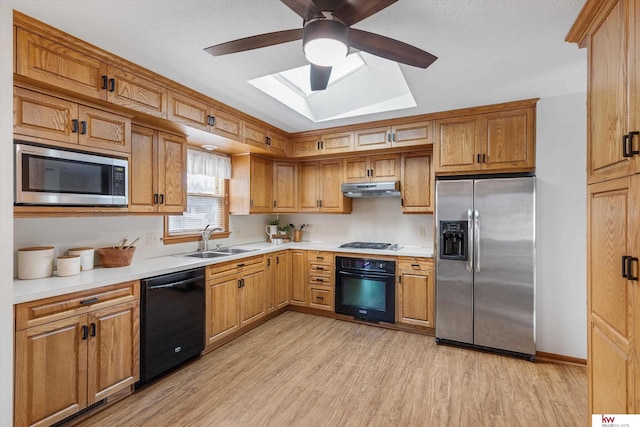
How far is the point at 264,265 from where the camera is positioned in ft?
12.2

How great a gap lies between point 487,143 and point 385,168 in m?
1.18

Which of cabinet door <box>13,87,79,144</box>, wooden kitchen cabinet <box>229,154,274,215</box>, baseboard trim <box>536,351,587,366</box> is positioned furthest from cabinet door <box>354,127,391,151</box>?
cabinet door <box>13,87,79,144</box>

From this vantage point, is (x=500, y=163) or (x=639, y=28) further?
(x=500, y=163)

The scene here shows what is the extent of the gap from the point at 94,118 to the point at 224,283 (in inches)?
70.7

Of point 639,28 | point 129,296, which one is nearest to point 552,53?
point 639,28

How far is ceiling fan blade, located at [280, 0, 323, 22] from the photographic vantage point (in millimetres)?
1329

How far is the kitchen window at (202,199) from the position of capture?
337 cm

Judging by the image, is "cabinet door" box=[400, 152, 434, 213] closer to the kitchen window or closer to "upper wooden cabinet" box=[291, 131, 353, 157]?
"upper wooden cabinet" box=[291, 131, 353, 157]

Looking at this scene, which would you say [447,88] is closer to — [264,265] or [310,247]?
[310,247]

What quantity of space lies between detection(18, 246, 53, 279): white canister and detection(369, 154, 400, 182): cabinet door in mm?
3257

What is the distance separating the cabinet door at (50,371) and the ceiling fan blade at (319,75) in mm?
2160

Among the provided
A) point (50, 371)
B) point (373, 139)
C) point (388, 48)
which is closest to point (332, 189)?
point (373, 139)

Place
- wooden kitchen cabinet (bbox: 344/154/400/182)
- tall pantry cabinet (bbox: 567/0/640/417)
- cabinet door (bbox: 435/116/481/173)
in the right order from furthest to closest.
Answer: wooden kitchen cabinet (bbox: 344/154/400/182) < cabinet door (bbox: 435/116/481/173) < tall pantry cabinet (bbox: 567/0/640/417)

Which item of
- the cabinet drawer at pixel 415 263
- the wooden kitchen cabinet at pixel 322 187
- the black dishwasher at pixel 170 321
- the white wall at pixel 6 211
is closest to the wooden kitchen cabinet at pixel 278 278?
the wooden kitchen cabinet at pixel 322 187
